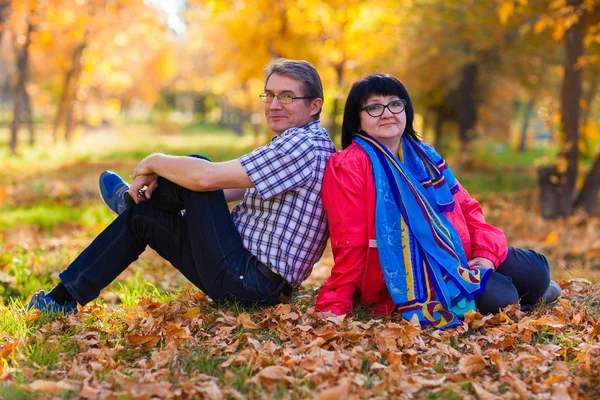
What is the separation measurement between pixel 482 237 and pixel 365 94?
1.16m

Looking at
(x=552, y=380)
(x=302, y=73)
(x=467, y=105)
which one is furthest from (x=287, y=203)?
(x=467, y=105)

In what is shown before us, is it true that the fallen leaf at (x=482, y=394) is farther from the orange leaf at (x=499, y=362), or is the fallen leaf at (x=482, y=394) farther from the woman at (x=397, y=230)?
the woman at (x=397, y=230)

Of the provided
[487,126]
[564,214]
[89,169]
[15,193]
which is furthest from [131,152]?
[564,214]

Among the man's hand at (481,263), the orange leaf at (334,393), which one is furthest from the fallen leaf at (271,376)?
the man's hand at (481,263)

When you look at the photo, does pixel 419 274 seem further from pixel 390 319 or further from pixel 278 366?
pixel 278 366

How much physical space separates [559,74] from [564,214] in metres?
6.02

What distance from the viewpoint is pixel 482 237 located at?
3.79 meters

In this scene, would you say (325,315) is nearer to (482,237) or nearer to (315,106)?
(482,237)

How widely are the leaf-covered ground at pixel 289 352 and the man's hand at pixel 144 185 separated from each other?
0.75m

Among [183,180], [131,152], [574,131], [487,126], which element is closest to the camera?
[183,180]

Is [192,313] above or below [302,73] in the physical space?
below

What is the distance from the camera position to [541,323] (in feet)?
11.7

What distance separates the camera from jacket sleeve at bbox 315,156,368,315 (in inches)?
139

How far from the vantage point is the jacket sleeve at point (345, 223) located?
353 centimetres
